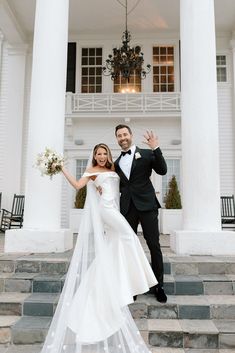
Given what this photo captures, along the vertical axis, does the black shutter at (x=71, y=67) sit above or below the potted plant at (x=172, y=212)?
above

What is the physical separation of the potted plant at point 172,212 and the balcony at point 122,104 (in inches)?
88.5

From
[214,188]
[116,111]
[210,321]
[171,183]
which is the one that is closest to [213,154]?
[214,188]

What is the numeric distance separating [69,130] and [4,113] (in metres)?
2.15

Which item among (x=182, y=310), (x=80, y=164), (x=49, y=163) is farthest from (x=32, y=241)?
(x=80, y=164)

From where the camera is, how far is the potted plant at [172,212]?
360 inches

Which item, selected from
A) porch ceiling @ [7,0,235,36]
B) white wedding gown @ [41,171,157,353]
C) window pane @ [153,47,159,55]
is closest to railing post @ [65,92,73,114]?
porch ceiling @ [7,0,235,36]

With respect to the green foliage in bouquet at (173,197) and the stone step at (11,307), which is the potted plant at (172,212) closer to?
the green foliage in bouquet at (173,197)

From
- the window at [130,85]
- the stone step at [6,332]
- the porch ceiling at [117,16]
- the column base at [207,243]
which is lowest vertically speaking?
the stone step at [6,332]

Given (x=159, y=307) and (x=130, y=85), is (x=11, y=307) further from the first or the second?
(x=130, y=85)

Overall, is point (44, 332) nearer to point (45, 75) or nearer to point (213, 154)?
point (213, 154)

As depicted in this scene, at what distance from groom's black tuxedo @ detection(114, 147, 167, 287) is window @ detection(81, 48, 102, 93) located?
7.55 meters

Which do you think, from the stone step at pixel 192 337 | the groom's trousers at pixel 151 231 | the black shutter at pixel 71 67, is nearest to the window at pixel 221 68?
the black shutter at pixel 71 67

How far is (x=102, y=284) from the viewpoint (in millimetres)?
2758

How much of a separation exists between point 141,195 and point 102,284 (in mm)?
1024
